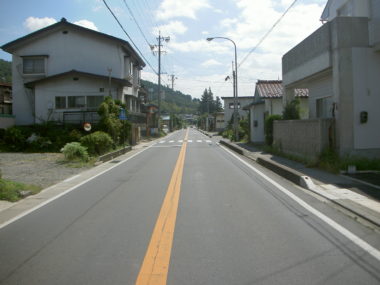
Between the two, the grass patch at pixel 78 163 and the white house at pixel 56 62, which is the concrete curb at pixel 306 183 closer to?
the grass patch at pixel 78 163

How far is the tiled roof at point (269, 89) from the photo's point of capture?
98.4 ft

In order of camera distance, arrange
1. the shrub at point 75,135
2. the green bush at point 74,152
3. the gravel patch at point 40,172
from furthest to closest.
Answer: the shrub at point 75,135
the green bush at point 74,152
the gravel patch at point 40,172

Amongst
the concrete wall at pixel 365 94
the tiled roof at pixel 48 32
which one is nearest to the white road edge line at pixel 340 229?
the concrete wall at pixel 365 94

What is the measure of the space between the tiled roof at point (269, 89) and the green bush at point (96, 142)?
545 inches

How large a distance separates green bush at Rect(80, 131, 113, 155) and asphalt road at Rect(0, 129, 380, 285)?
12.2 metres

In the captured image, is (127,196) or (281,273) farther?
(127,196)

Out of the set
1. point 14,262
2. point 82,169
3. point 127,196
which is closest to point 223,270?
point 14,262

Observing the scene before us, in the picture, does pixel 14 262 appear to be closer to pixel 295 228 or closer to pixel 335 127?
pixel 295 228

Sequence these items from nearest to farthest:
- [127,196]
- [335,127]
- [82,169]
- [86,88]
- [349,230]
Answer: [349,230], [127,196], [335,127], [82,169], [86,88]

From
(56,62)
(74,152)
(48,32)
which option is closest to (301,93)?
(74,152)

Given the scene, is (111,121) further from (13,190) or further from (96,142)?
(13,190)

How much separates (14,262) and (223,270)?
2.77 metres

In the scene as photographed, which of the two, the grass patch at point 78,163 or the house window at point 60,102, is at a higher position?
the house window at point 60,102

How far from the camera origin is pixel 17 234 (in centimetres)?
627
